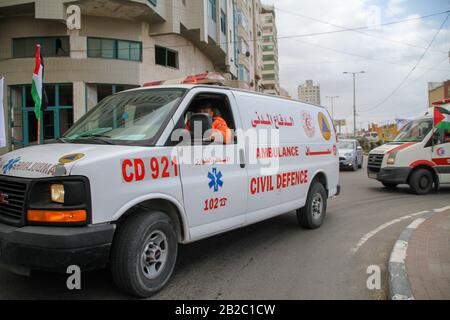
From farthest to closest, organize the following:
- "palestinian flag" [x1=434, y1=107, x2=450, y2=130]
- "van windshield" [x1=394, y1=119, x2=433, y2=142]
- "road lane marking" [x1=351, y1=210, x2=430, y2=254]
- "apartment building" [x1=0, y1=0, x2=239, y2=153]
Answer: "apartment building" [x1=0, y1=0, x2=239, y2=153]
"van windshield" [x1=394, y1=119, x2=433, y2=142]
"palestinian flag" [x1=434, y1=107, x2=450, y2=130]
"road lane marking" [x1=351, y1=210, x2=430, y2=254]

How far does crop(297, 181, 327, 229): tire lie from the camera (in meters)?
6.52

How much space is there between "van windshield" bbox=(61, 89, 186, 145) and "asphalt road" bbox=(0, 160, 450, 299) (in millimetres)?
1543

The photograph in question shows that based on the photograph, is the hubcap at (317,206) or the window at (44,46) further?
the window at (44,46)

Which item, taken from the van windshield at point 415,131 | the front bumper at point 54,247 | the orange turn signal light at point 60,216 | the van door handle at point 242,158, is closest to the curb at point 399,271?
the van door handle at point 242,158

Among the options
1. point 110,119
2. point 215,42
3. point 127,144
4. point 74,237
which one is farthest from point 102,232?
point 215,42

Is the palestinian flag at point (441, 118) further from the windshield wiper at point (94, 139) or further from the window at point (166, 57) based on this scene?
the window at point (166, 57)

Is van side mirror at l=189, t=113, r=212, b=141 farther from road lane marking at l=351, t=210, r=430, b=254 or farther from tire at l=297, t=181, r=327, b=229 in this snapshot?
tire at l=297, t=181, r=327, b=229

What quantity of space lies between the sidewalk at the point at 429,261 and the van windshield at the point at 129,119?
311 centimetres

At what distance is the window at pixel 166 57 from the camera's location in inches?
933

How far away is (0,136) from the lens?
7.93 metres

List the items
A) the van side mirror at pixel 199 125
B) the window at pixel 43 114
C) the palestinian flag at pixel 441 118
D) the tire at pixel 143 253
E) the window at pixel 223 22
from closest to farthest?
the tire at pixel 143 253 < the van side mirror at pixel 199 125 < the palestinian flag at pixel 441 118 < the window at pixel 43 114 < the window at pixel 223 22

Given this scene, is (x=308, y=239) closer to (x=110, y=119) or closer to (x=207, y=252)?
(x=207, y=252)

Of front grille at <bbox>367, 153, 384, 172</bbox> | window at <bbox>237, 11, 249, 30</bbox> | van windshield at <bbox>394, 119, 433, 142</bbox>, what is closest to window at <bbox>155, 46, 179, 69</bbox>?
front grille at <bbox>367, 153, 384, 172</bbox>
